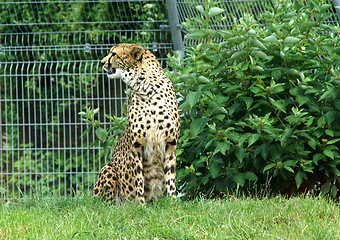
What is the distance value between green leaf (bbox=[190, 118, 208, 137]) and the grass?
2.68 ft

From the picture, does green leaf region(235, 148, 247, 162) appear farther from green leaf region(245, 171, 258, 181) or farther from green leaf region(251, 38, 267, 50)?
green leaf region(251, 38, 267, 50)

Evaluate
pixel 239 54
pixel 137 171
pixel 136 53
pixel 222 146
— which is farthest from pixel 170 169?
pixel 239 54

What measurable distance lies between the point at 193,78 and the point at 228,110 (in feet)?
1.56

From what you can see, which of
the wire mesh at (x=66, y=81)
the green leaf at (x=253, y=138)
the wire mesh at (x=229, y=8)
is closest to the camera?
the green leaf at (x=253, y=138)

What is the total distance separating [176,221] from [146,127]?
2.75 ft

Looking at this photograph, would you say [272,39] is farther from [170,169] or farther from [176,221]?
[176,221]

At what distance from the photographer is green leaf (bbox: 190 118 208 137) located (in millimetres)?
4297

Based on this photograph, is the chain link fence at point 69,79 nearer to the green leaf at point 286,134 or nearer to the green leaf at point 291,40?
the green leaf at point 291,40

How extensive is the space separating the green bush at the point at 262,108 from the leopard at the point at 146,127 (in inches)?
21.2

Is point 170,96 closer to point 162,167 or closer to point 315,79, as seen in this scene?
point 162,167

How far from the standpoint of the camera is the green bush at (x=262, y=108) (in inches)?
164

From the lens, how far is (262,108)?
4488 mm

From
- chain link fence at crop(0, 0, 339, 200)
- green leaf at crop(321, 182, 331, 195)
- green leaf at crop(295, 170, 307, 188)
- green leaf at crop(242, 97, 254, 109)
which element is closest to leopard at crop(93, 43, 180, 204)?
green leaf at crop(242, 97, 254, 109)

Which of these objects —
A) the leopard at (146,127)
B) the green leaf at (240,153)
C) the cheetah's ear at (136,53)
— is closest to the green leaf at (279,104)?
the green leaf at (240,153)
